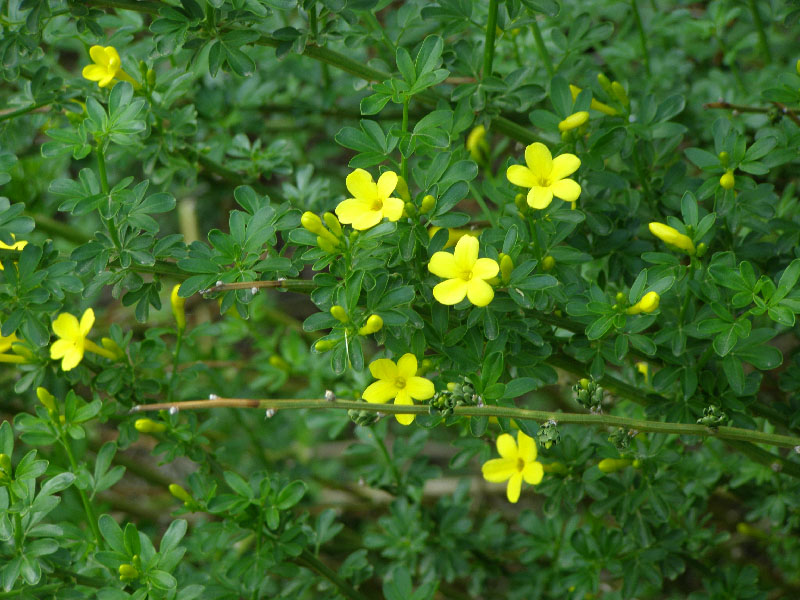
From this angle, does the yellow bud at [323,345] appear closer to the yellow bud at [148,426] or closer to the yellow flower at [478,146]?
the yellow bud at [148,426]

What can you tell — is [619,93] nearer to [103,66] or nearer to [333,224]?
[333,224]

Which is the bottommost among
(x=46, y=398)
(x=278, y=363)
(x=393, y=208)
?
(x=278, y=363)

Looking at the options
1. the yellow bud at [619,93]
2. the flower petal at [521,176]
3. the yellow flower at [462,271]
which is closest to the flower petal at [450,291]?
the yellow flower at [462,271]

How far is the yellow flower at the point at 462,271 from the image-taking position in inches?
52.4

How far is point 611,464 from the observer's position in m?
1.75

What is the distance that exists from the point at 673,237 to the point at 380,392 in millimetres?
587

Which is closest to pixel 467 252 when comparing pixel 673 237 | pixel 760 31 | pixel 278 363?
pixel 673 237

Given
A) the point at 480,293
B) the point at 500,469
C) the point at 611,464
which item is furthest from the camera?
the point at 611,464

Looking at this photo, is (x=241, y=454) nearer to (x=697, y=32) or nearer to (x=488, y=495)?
(x=488, y=495)

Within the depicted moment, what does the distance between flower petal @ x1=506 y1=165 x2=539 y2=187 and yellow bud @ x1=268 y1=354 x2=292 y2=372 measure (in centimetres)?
129

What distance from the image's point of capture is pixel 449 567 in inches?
84.6

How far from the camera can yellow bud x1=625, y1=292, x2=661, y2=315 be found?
1417 mm

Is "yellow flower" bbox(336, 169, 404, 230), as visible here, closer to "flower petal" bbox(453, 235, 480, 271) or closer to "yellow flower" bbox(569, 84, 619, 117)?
"flower petal" bbox(453, 235, 480, 271)

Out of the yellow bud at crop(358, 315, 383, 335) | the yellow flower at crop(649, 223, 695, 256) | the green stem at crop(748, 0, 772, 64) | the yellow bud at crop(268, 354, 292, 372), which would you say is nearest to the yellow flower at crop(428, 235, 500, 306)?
the yellow bud at crop(358, 315, 383, 335)
